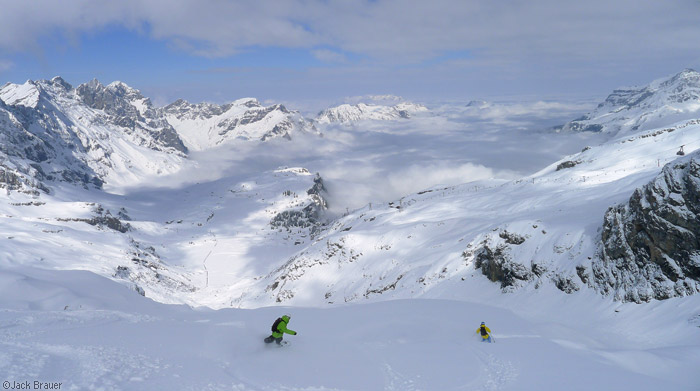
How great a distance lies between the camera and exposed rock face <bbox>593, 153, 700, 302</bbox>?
2423 centimetres

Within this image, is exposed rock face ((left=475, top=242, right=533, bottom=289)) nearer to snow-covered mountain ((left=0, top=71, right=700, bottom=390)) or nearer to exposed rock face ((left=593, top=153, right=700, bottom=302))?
snow-covered mountain ((left=0, top=71, right=700, bottom=390))

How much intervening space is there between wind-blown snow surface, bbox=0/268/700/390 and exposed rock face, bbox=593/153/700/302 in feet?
5.68

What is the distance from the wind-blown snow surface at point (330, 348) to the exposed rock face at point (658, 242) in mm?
1731

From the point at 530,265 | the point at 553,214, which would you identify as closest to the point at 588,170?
the point at 553,214

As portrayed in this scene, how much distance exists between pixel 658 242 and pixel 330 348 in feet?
82.7

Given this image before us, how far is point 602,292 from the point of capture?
2886 centimetres

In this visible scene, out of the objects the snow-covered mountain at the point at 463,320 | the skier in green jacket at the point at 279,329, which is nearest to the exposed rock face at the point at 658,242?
the snow-covered mountain at the point at 463,320

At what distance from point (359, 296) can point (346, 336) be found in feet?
129

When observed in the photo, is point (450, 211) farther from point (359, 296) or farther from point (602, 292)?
point (602, 292)

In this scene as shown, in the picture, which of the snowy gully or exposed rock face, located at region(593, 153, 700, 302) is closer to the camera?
the snowy gully

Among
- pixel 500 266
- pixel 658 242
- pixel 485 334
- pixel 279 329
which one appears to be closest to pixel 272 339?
pixel 279 329

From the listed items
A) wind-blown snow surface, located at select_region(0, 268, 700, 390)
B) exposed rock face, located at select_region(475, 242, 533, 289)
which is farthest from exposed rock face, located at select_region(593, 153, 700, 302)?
exposed rock face, located at select_region(475, 242, 533, 289)

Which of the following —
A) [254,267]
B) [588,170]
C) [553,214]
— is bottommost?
[254,267]

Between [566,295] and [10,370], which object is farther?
[566,295]
